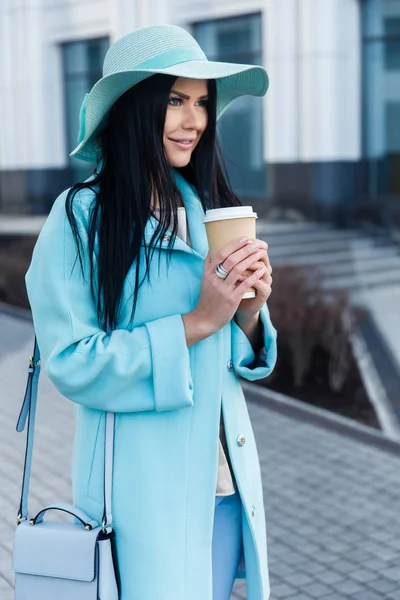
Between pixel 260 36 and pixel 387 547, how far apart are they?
479 inches

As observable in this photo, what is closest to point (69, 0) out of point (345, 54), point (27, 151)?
point (27, 151)

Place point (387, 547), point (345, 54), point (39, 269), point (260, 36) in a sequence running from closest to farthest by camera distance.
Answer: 1. point (39, 269)
2. point (387, 547)
3. point (345, 54)
4. point (260, 36)

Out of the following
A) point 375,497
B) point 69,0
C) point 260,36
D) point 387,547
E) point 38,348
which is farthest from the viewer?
point 69,0

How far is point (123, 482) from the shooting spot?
1.84 meters

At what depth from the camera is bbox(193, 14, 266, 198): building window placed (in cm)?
1483

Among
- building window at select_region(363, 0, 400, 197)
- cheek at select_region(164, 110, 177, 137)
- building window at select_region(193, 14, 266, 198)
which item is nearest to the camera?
cheek at select_region(164, 110, 177, 137)

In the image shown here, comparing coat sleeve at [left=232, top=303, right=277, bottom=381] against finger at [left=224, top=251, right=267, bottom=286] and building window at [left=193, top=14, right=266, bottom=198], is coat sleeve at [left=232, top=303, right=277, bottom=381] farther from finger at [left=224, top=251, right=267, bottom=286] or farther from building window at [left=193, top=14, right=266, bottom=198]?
building window at [left=193, top=14, right=266, bottom=198]

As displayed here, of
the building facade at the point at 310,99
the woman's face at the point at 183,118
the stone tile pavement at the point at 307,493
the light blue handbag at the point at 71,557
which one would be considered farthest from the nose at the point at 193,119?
the building facade at the point at 310,99

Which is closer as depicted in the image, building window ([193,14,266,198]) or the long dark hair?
the long dark hair

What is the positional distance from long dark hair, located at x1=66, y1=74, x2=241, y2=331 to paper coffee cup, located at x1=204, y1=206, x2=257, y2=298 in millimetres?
127

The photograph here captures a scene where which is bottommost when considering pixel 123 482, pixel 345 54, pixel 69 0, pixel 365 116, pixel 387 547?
pixel 387 547

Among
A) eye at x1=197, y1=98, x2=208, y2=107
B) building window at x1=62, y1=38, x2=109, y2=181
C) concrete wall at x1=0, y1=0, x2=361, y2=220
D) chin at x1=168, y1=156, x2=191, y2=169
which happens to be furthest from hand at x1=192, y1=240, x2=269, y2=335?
building window at x1=62, y1=38, x2=109, y2=181

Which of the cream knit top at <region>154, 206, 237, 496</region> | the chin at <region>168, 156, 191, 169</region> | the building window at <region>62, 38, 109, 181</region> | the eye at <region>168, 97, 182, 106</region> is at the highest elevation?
the building window at <region>62, 38, 109, 181</region>

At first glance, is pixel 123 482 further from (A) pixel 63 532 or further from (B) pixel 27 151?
(B) pixel 27 151
